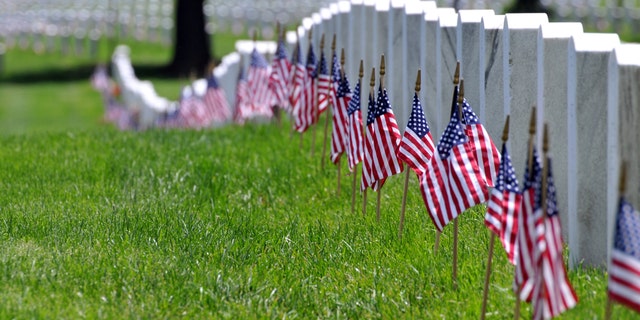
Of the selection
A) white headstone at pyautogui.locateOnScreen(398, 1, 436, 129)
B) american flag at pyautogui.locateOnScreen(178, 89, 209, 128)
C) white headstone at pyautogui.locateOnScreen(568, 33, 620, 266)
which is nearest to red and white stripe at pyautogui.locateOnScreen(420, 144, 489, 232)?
white headstone at pyautogui.locateOnScreen(568, 33, 620, 266)

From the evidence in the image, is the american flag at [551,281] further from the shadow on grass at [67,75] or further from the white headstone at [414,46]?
the shadow on grass at [67,75]

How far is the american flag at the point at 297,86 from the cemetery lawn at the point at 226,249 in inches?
35.4

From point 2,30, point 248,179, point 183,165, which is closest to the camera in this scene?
point 248,179

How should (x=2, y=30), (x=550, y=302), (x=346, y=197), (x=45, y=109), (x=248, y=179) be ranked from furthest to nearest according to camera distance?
1. (x=2, y=30)
2. (x=45, y=109)
3. (x=248, y=179)
4. (x=346, y=197)
5. (x=550, y=302)

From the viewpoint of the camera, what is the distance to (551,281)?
5102 mm

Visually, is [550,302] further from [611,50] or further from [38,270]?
[38,270]

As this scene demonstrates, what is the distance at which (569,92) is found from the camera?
6.19 meters

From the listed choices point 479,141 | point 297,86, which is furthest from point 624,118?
point 297,86

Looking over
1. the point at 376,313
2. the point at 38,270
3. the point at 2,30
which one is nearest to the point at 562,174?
the point at 376,313

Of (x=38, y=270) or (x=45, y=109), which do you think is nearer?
(x=38, y=270)

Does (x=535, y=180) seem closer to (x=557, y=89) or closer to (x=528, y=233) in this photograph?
(x=528, y=233)

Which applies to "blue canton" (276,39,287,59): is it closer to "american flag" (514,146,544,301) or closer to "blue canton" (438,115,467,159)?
"blue canton" (438,115,467,159)

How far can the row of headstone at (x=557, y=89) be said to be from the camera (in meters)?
5.78

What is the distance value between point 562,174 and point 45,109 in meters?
25.1
